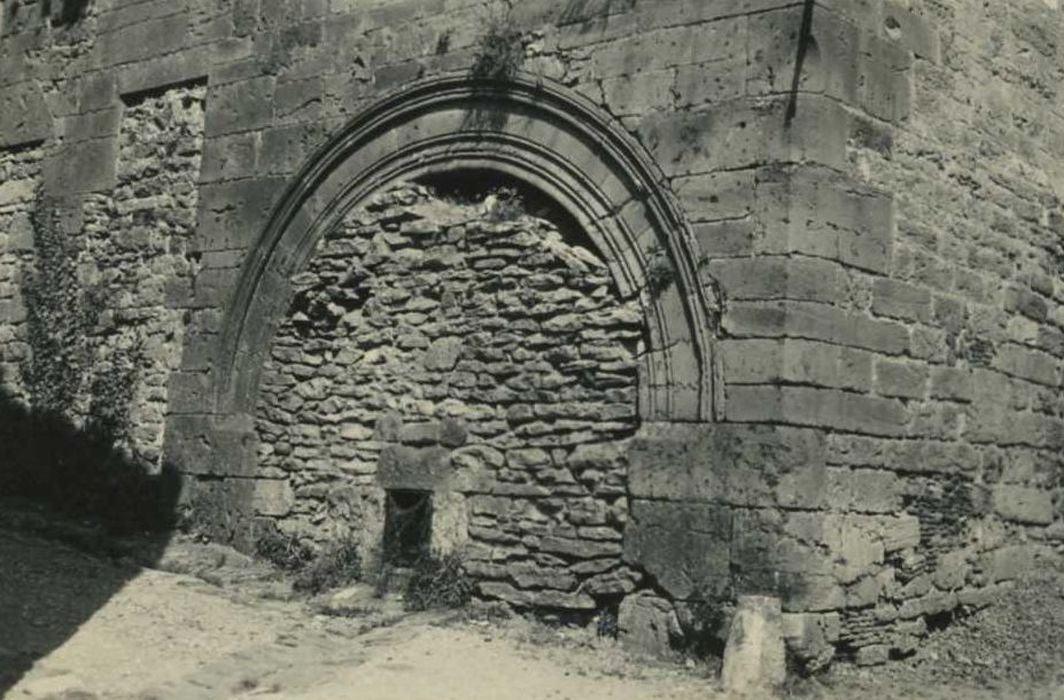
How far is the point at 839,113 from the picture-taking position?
21.8ft

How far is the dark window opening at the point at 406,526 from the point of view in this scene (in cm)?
759

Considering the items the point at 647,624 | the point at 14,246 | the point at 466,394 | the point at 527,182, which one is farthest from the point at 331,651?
the point at 14,246

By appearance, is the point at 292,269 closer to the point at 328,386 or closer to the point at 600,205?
the point at 328,386

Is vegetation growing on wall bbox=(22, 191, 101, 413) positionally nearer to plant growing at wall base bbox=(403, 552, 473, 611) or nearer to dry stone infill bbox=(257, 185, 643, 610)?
dry stone infill bbox=(257, 185, 643, 610)

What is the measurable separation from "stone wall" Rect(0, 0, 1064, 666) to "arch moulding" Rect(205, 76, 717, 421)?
22 mm

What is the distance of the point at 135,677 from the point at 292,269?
10.5 feet

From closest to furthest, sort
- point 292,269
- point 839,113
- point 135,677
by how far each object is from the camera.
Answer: point 135,677, point 839,113, point 292,269

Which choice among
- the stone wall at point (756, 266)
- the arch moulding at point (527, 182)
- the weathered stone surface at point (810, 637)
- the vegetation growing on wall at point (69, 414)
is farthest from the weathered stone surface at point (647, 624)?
the vegetation growing on wall at point (69, 414)

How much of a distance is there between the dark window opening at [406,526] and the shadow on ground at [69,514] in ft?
5.00

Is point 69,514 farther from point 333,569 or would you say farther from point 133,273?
point 333,569

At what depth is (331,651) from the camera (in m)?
6.54

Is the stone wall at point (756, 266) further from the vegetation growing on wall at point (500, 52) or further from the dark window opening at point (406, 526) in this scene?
the dark window opening at point (406, 526)

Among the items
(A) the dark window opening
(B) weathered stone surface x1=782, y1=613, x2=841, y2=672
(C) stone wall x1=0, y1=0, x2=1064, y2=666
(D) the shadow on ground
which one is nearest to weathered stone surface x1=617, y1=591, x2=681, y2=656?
(C) stone wall x1=0, y1=0, x2=1064, y2=666

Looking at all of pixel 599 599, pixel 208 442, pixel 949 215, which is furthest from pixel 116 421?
pixel 949 215
